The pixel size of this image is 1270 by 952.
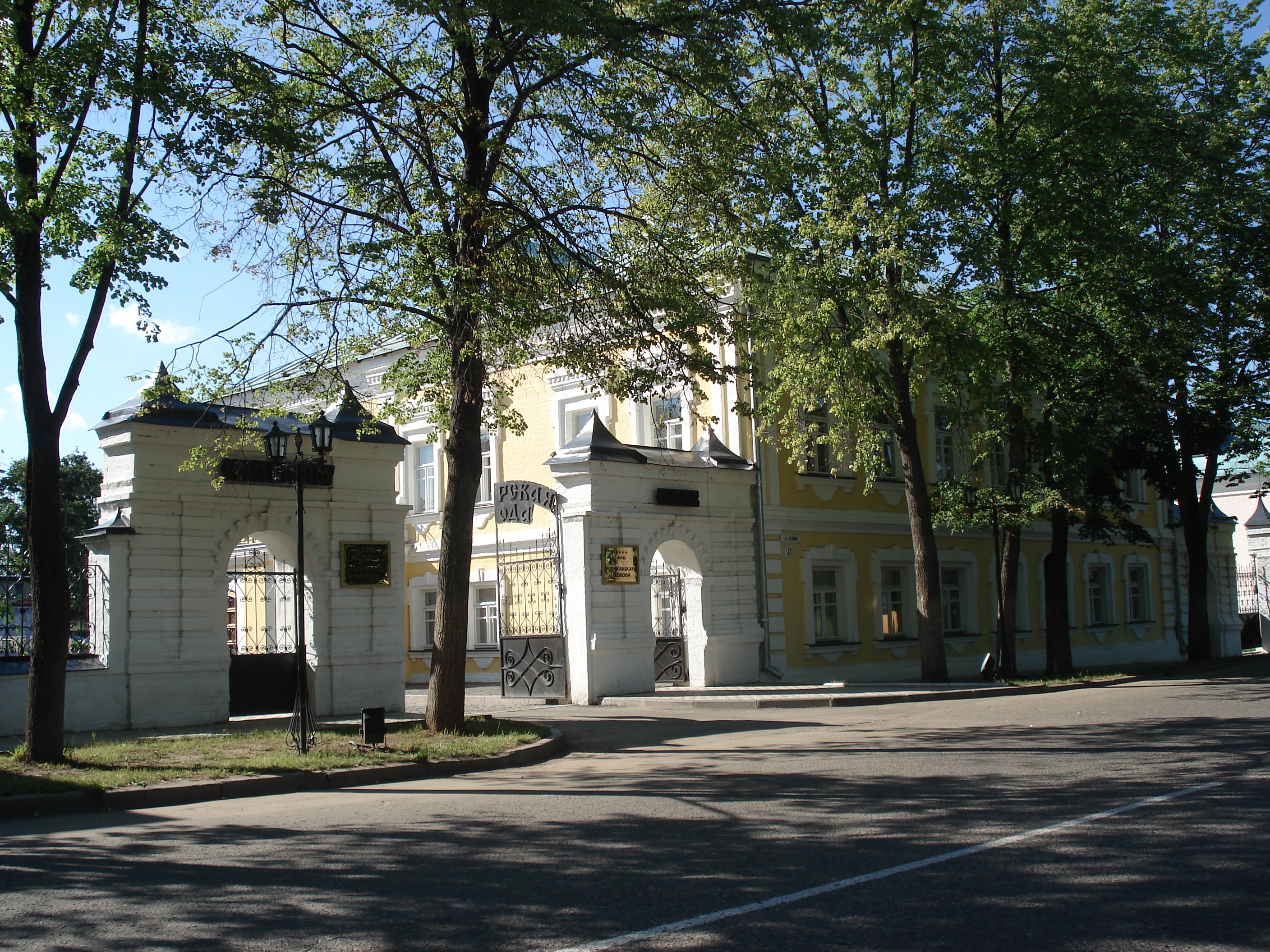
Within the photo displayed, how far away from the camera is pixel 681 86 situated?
554 inches

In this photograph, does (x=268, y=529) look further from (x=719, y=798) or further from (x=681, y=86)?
(x=719, y=798)

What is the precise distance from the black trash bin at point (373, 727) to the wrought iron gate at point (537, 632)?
26.7ft

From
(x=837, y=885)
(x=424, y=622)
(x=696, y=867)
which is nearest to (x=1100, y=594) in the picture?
(x=424, y=622)

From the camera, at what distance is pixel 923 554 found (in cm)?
2173

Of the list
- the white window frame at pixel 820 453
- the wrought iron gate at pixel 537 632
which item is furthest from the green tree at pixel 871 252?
the wrought iron gate at pixel 537 632

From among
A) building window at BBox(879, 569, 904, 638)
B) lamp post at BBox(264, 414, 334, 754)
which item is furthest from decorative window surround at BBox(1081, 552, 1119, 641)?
lamp post at BBox(264, 414, 334, 754)

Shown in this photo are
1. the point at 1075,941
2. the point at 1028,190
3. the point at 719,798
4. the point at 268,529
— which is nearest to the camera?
the point at 1075,941

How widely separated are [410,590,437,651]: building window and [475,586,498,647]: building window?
61.5 inches

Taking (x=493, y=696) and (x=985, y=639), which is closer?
(x=493, y=696)

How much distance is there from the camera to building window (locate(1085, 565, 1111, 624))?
1314 inches

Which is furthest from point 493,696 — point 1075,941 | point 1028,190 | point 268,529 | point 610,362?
point 1075,941

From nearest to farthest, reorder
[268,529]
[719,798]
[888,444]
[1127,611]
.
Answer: [719,798]
[268,529]
[888,444]
[1127,611]

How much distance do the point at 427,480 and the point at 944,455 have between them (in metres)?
13.6

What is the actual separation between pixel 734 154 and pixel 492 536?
1513 centimetres
